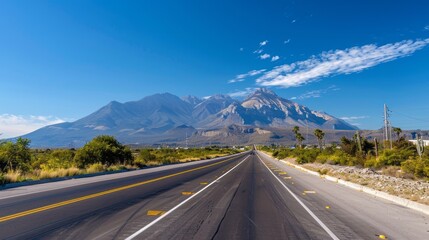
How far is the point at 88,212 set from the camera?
10766 mm

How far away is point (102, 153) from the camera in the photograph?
38844 millimetres

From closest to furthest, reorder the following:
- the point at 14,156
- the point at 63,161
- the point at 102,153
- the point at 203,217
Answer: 1. the point at 203,217
2. the point at 14,156
3. the point at 63,161
4. the point at 102,153

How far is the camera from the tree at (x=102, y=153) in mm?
37188

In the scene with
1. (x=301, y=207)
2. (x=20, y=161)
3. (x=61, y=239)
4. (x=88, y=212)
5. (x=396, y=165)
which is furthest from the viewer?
(x=396, y=165)

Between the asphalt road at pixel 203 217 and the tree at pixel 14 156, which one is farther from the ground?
the tree at pixel 14 156

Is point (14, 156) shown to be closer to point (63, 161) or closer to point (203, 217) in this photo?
point (63, 161)

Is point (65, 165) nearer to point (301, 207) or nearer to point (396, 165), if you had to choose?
point (301, 207)

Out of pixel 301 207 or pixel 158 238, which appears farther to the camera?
pixel 301 207

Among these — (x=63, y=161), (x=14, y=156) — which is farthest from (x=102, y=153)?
(x=14, y=156)

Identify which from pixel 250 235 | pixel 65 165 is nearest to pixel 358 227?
pixel 250 235

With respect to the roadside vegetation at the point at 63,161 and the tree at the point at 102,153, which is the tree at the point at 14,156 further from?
the tree at the point at 102,153

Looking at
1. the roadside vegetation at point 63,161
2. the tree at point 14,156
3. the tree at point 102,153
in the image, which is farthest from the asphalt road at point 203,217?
the tree at point 102,153

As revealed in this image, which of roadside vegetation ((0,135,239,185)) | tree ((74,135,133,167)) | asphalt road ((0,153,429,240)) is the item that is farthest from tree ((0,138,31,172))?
asphalt road ((0,153,429,240))

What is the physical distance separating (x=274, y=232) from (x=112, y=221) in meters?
4.46
